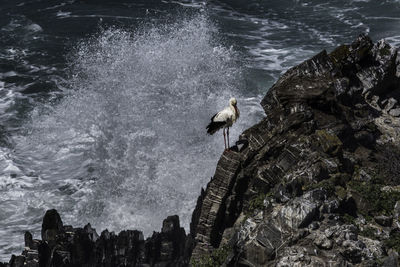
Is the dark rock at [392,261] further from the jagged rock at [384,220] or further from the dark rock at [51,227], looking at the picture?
the dark rock at [51,227]

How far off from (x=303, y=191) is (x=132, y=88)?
3104cm

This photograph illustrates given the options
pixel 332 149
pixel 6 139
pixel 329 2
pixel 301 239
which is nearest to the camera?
pixel 301 239

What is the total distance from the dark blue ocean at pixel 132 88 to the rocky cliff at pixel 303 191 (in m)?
Answer: 7.17

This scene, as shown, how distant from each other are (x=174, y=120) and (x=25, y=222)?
14.9 meters

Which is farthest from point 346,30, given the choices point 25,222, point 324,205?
point 324,205

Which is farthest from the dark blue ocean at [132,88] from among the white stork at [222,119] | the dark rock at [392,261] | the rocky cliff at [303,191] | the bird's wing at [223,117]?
the dark rock at [392,261]

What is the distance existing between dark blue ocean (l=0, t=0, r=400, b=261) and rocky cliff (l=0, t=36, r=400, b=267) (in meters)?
7.17

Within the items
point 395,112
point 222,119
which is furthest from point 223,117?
point 395,112

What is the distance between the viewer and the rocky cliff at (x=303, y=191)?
1939 centimetres

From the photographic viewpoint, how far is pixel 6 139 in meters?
43.0

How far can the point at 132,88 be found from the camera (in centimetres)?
5019

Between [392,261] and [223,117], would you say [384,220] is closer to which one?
[392,261]

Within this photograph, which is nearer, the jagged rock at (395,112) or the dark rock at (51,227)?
the jagged rock at (395,112)

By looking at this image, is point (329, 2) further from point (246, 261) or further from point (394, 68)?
point (246, 261)
